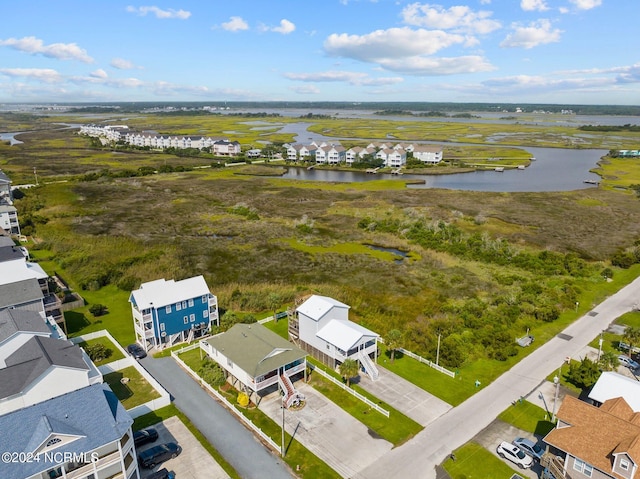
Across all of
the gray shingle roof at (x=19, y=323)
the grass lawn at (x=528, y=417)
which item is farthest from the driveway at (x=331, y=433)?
the gray shingle roof at (x=19, y=323)

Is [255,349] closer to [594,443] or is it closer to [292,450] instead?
[292,450]

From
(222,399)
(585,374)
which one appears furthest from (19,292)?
(585,374)

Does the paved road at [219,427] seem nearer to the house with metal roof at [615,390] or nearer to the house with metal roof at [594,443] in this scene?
the house with metal roof at [594,443]

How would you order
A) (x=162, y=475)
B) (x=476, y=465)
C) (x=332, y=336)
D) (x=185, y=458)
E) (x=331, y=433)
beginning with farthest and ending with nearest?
(x=332, y=336), (x=331, y=433), (x=185, y=458), (x=476, y=465), (x=162, y=475)

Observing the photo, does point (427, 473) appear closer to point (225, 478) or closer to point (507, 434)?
point (507, 434)

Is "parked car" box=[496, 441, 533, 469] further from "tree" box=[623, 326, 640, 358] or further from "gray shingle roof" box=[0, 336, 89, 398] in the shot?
"gray shingle roof" box=[0, 336, 89, 398]

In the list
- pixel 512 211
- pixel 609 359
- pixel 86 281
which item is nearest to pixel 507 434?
pixel 609 359
